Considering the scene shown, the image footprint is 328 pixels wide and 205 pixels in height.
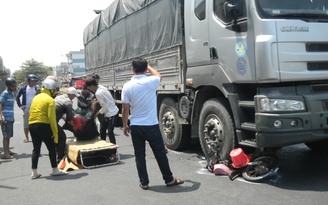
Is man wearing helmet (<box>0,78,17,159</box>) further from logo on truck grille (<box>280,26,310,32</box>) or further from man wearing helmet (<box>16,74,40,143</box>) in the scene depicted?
logo on truck grille (<box>280,26,310,32</box>)

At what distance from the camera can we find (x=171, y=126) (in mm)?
6898

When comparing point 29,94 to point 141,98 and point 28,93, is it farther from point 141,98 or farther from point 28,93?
point 141,98

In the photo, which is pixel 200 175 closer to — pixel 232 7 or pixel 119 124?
pixel 232 7

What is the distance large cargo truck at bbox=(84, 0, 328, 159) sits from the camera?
4.20m

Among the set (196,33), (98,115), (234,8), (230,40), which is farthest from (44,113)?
(234,8)

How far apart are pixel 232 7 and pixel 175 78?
2.18 metres

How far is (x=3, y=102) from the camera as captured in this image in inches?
290

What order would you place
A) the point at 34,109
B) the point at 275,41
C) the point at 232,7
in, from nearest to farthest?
the point at 275,41 < the point at 232,7 < the point at 34,109

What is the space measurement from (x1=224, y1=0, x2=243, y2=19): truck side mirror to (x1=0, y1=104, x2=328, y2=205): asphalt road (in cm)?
226

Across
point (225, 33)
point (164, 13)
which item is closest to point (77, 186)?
point (225, 33)

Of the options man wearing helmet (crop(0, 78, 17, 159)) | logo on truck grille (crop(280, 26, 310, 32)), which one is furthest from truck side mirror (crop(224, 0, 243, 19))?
man wearing helmet (crop(0, 78, 17, 159))

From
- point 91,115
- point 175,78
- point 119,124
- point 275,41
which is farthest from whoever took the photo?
point 119,124

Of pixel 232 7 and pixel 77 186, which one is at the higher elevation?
pixel 232 7


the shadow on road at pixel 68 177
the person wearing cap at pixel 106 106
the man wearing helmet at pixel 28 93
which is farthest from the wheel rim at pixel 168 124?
the man wearing helmet at pixel 28 93
